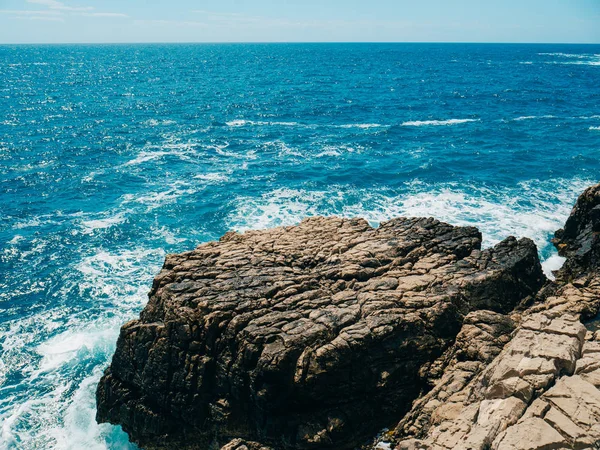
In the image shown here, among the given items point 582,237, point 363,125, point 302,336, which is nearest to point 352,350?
point 302,336

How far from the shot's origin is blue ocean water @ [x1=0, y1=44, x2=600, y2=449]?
32.4 m

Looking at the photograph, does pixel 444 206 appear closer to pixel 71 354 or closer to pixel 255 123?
pixel 71 354

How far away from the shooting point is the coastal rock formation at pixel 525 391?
14391 millimetres

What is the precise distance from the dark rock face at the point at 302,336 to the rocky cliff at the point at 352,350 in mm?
74

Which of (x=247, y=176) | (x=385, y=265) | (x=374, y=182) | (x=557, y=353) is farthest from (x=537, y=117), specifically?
(x=557, y=353)

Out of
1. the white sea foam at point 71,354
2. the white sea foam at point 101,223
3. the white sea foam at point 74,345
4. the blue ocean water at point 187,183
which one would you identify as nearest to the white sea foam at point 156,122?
the blue ocean water at point 187,183

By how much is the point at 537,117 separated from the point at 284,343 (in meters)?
93.8

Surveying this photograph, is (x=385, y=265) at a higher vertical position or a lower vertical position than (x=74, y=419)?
higher

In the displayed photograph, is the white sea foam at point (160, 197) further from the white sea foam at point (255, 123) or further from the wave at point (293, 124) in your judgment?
the white sea foam at point (255, 123)

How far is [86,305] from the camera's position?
36406 mm

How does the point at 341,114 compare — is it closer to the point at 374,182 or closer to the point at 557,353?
the point at 374,182

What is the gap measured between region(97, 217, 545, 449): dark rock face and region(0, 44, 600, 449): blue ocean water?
260 inches

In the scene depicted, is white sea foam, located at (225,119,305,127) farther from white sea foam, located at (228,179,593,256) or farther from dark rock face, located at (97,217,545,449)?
dark rock face, located at (97,217,545,449)

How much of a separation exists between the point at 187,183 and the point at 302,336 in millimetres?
43354
